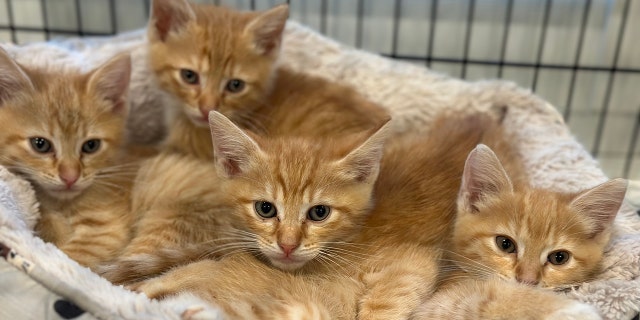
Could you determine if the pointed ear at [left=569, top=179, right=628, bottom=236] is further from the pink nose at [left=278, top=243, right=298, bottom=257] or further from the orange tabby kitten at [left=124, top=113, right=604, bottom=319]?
the pink nose at [left=278, top=243, right=298, bottom=257]

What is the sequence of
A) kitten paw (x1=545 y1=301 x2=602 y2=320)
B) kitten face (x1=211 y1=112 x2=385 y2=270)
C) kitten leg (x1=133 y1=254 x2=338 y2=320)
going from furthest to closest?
kitten face (x1=211 y1=112 x2=385 y2=270) < kitten leg (x1=133 y1=254 x2=338 y2=320) < kitten paw (x1=545 y1=301 x2=602 y2=320)

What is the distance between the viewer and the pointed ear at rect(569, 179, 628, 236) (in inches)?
56.0

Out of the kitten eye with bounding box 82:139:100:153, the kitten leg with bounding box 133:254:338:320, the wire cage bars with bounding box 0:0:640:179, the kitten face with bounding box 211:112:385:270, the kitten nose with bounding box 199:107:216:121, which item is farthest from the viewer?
the wire cage bars with bounding box 0:0:640:179

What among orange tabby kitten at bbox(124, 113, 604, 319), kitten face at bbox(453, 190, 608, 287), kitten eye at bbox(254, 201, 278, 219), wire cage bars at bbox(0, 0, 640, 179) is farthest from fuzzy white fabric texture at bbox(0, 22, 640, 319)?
wire cage bars at bbox(0, 0, 640, 179)

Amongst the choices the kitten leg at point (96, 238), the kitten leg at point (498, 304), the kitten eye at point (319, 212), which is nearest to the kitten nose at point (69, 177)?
the kitten leg at point (96, 238)

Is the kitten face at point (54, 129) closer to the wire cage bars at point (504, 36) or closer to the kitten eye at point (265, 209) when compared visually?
the kitten eye at point (265, 209)

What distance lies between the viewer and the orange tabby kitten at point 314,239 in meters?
1.36

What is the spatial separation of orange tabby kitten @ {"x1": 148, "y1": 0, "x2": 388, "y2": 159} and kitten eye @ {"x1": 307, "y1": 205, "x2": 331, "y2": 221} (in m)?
0.40

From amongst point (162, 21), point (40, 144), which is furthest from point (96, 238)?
point (162, 21)

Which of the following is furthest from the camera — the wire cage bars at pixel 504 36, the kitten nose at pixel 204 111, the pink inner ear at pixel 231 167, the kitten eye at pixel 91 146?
the wire cage bars at pixel 504 36

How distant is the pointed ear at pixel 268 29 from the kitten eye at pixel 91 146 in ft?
1.76

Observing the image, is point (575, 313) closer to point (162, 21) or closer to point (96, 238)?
point (96, 238)

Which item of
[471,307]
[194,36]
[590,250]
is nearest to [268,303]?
[471,307]

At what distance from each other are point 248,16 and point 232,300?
0.95m
